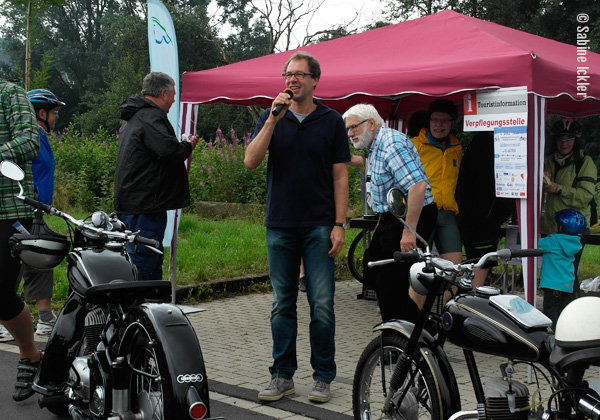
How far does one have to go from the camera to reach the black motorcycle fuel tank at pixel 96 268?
12.0 feet

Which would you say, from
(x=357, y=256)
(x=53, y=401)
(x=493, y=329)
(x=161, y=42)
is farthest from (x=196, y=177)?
(x=493, y=329)

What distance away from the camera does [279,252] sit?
4.64 meters

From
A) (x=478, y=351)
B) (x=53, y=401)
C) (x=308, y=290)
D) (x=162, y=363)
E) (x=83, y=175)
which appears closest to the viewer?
(x=478, y=351)

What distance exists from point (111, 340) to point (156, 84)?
2798 millimetres

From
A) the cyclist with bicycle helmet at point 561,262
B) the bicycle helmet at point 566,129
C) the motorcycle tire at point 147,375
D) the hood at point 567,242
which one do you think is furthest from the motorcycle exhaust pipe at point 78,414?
the bicycle helmet at point 566,129

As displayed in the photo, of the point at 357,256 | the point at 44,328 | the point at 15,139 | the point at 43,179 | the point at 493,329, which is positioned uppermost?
the point at 15,139

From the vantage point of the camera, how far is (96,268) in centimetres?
368

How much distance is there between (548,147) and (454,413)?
411cm

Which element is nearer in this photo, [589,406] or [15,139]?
[589,406]

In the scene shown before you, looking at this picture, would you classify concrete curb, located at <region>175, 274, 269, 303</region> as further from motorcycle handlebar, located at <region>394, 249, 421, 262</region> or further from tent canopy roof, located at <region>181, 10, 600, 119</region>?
motorcycle handlebar, located at <region>394, 249, 421, 262</region>

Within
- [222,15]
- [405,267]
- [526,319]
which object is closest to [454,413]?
[526,319]

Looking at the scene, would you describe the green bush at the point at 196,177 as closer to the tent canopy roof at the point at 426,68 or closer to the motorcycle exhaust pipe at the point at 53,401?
the tent canopy roof at the point at 426,68

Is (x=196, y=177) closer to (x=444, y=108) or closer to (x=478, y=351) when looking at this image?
(x=444, y=108)

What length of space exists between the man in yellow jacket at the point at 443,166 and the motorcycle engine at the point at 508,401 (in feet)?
10.2
